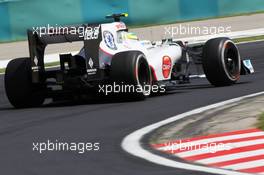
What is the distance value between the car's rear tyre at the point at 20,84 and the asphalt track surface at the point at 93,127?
30 cm

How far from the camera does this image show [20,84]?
46.2 feet

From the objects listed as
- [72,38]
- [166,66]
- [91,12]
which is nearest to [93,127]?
[72,38]

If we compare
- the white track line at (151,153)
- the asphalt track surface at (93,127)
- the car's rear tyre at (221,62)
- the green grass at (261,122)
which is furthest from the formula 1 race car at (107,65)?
the green grass at (261,122)

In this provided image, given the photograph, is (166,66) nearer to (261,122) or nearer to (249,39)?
(261,122)

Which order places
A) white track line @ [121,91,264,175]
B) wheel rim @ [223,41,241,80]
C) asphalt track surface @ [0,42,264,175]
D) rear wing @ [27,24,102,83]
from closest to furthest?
white track line @ [121,91,264,175] < asphalt track surface @ [0,42,264,175] < rear wing @ [27,24,102,83] < wheel rim @ [223,41,241,80]

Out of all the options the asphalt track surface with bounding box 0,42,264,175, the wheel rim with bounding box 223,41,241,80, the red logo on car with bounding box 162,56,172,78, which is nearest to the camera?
the asphalt track surface with bounding box 0,42,264,175

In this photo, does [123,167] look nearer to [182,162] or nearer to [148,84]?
[182,162]

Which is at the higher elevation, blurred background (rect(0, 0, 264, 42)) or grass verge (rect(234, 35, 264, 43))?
blurred background (rect(0, 0, 264, 42))

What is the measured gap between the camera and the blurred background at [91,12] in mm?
29094

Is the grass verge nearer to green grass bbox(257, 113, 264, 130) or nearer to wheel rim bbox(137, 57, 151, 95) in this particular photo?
wheel rim bbox(137, 57, 151, 95)

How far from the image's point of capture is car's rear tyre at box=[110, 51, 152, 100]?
13.1 meters

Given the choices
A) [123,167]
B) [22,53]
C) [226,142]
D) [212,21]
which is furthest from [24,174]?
[212,21]

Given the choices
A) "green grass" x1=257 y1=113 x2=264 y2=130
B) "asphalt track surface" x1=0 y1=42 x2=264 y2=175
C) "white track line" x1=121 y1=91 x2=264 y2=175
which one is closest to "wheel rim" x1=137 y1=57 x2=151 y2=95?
"asphalt track surface" x1=0 y1=42 x2=264 y2=175

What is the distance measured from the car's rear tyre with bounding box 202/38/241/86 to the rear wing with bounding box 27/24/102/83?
2.19 m
